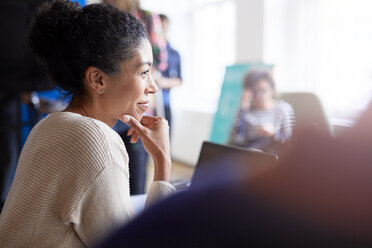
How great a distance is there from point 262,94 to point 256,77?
19 cm

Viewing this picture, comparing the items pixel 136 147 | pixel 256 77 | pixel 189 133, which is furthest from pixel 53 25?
pixel 189 133

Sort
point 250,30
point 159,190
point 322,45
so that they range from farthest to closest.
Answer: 1. point 250,30
2. point 322,45
3. point 159,190

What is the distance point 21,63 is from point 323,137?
1.77 metres

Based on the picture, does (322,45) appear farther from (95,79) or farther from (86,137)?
(86,137)

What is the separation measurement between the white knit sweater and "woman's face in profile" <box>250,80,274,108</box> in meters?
1.97

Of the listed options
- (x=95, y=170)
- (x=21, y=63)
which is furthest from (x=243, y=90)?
(x=95, y=170)

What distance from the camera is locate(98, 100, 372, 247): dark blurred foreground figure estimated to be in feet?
0.97

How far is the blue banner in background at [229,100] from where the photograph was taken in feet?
10.3

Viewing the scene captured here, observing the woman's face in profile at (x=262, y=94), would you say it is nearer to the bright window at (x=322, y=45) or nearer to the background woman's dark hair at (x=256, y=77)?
the background woman's dark hair at (x=256, y=77)

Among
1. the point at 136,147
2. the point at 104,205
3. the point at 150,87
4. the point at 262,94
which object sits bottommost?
the point at 136,147

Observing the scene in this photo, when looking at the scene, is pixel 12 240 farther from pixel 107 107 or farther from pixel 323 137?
pixel 323 137

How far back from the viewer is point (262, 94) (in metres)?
2.72

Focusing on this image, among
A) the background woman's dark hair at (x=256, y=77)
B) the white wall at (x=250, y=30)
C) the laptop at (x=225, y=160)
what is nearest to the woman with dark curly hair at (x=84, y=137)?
the laptop at (x=225, y=160)

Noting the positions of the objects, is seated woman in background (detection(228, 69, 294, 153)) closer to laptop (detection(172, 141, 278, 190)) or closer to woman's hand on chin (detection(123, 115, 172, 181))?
laptop (detection(172, 141, 278, 190))
